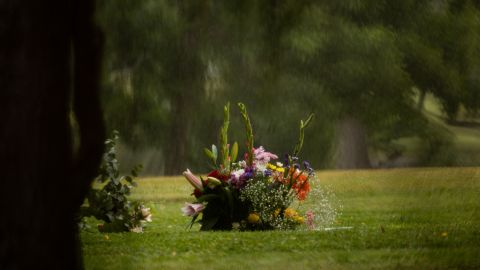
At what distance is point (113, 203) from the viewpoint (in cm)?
847

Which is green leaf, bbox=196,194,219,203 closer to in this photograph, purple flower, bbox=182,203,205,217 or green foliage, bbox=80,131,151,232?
purple flower, bbox=182,203,205,217

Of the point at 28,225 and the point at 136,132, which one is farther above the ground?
the point at 28,225

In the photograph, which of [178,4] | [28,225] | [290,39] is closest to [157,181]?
[290,39]

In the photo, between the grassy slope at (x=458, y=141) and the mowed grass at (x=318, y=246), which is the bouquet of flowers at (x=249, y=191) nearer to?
the mowed grass at (x=318, y=246)

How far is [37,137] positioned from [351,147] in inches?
732

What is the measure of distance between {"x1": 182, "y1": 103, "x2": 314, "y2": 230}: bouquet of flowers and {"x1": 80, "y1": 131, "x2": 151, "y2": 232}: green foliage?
0.70 meters

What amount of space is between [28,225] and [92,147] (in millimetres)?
402

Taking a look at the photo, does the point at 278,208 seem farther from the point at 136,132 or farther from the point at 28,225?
the point at 136,132

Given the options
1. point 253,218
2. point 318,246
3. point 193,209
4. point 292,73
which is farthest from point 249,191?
point 292,73

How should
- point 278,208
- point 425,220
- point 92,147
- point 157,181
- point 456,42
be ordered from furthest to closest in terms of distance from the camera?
point 456,42 < point 157,181 < point 425,220 < point 278,208 < point 92,147

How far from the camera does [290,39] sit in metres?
17.9

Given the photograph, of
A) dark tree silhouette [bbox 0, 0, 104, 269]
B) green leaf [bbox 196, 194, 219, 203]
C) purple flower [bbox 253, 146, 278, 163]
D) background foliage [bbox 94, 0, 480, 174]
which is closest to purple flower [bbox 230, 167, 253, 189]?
green leaf [bbox 196, 194, 219, 203]

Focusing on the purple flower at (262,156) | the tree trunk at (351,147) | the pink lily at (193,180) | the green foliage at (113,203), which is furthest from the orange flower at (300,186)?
the tree trunk at (351,147)

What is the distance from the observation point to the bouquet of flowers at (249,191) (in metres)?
7.82
